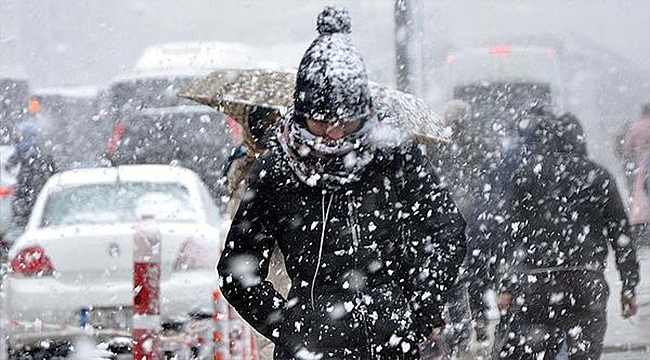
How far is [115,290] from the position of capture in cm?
920

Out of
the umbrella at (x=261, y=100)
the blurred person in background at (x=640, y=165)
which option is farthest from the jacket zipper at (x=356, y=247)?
the blurred person in background at (x=640, y=165)

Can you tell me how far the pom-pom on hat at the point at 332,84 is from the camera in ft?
13.7

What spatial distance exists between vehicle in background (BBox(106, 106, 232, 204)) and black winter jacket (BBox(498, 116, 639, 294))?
1145 centimetres

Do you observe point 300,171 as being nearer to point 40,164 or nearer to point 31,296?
point 31,296

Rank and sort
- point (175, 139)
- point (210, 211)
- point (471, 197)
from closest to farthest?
point (471, 197)
point (210, 211)
point (175, 139)

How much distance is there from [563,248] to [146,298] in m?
1.91

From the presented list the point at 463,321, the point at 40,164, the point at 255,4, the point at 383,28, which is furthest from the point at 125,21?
the point at 463,321

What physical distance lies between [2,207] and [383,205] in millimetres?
9404

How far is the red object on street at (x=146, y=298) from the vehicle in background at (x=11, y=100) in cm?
1449

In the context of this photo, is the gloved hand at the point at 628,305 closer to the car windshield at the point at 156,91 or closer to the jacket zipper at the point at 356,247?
the jacket zipper at the point at 356,247

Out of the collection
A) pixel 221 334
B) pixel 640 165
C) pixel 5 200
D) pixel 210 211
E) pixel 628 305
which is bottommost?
pixel 5 200

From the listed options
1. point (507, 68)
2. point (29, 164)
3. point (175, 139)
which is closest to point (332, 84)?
point (29, 164)

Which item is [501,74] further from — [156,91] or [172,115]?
[156,91]

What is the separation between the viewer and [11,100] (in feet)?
71.2
